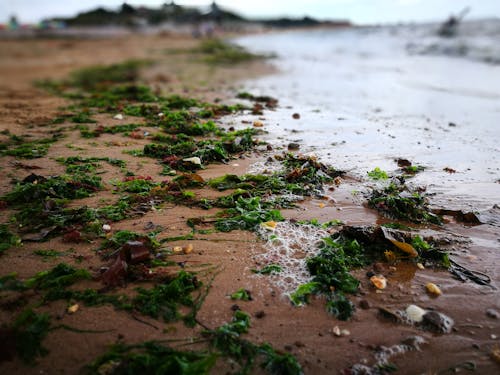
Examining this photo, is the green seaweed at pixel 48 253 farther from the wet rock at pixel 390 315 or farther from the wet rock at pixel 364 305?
the wet rock at pixel 390 315

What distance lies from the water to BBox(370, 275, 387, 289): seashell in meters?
2.26

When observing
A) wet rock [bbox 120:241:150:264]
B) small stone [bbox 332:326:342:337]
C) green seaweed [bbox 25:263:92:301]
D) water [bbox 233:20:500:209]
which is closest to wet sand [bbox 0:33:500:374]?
small stone [bbox 332:326:342:337]

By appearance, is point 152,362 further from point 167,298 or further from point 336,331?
point 336,331

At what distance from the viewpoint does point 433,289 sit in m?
3.01

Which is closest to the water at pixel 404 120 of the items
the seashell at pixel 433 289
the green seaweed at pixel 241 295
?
the seashell at pixel 433 289

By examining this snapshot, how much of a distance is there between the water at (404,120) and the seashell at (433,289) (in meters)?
2.05

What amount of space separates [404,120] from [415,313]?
700 centimetres

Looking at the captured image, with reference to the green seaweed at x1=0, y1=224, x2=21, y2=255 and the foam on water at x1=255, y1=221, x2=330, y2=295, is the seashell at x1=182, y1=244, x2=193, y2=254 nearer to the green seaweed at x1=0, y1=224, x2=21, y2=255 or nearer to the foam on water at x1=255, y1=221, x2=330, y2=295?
the foam on water at x1=255, y1=221, x2=330, y2=295

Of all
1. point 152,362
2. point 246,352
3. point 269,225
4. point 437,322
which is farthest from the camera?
point 269,225

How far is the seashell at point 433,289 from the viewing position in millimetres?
2996

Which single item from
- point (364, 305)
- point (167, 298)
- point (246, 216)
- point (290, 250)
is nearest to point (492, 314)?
point (364, 305)

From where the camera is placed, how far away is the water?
5703 millimetres

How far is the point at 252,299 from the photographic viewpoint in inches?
114

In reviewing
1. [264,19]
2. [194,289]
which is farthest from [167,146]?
[264,19]
